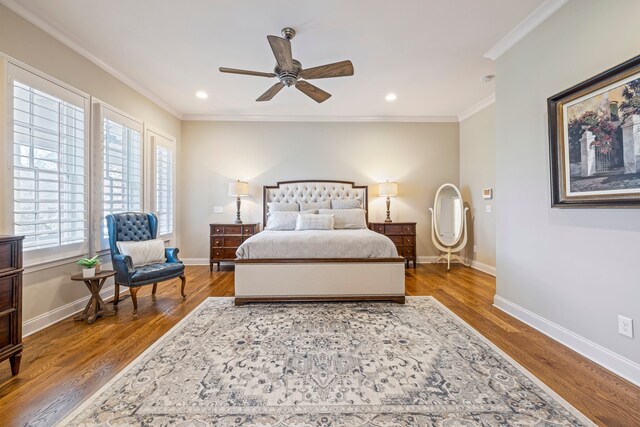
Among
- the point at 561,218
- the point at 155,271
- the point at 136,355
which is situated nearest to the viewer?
the point at 136,355

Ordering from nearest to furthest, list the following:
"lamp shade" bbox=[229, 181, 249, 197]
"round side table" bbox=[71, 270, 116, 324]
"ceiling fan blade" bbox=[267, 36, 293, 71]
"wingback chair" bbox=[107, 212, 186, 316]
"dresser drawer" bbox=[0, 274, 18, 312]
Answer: "dresser drawer" bbox=[0, 274, 18, 312] < "ceiling fan blade" bbox=[267, 36, 293, 71] < "round side table" bbox=[71, 270, 116, 324] < "wingback chair" bbox=[107, 212, 186, 316] < "lamp shade" bbox=[229, 181, 249, 197]

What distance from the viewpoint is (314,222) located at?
429cm

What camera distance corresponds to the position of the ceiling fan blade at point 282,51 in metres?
2.23

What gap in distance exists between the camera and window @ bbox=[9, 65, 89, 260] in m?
2.38

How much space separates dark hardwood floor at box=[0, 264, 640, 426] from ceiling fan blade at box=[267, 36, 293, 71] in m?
2.76

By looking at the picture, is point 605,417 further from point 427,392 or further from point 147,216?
point 147,216

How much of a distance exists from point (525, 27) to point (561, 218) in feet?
6.16

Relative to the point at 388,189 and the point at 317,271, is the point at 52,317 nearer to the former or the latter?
the point at 317,271

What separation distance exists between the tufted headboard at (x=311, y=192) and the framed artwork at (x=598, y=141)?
3.31m

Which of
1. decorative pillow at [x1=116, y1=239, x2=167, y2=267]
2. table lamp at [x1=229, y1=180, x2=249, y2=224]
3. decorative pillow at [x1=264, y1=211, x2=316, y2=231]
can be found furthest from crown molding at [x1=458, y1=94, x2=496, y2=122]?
decorative pillow at [x1=116, y1=239, x2=167, y2=267]

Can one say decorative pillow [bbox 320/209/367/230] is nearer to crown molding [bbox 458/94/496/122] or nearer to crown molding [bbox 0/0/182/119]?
crown molding [bbox 458/94/496/122]

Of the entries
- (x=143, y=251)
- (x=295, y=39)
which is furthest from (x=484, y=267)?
(x=143, y=251)

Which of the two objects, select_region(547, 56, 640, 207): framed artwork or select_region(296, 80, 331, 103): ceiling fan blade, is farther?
select_region(296, 80, 331, 103): ceiling fan blade

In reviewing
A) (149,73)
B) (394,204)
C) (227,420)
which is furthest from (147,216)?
(394,204)
